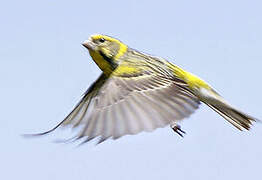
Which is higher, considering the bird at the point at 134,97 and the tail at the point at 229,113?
the bird at the point at 134,97

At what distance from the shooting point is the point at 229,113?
22.3 ft

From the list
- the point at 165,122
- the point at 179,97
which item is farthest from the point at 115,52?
the point at 165,122

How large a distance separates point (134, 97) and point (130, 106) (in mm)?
250

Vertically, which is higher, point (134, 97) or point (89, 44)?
point (89, 44)

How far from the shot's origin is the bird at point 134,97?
5504 mm

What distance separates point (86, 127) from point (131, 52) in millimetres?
1677

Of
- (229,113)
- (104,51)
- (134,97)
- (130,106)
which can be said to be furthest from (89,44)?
(229,113)

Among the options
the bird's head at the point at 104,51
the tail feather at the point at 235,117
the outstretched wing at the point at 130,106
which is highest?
the bird's head at the point at 104,51

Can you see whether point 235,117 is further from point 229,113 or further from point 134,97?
point 134,97

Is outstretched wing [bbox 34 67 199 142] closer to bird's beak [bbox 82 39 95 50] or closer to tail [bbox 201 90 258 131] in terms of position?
bird's beak [bbox 82 39 95 50]

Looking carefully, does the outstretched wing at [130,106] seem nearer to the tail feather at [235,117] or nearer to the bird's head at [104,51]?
the bird's head at [104,51]

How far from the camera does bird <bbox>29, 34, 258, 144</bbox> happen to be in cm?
550

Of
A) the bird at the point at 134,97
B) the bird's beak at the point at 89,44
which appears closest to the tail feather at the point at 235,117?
the bird at the point at 134,97

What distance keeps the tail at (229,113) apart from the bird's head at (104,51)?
1060 millimetres
